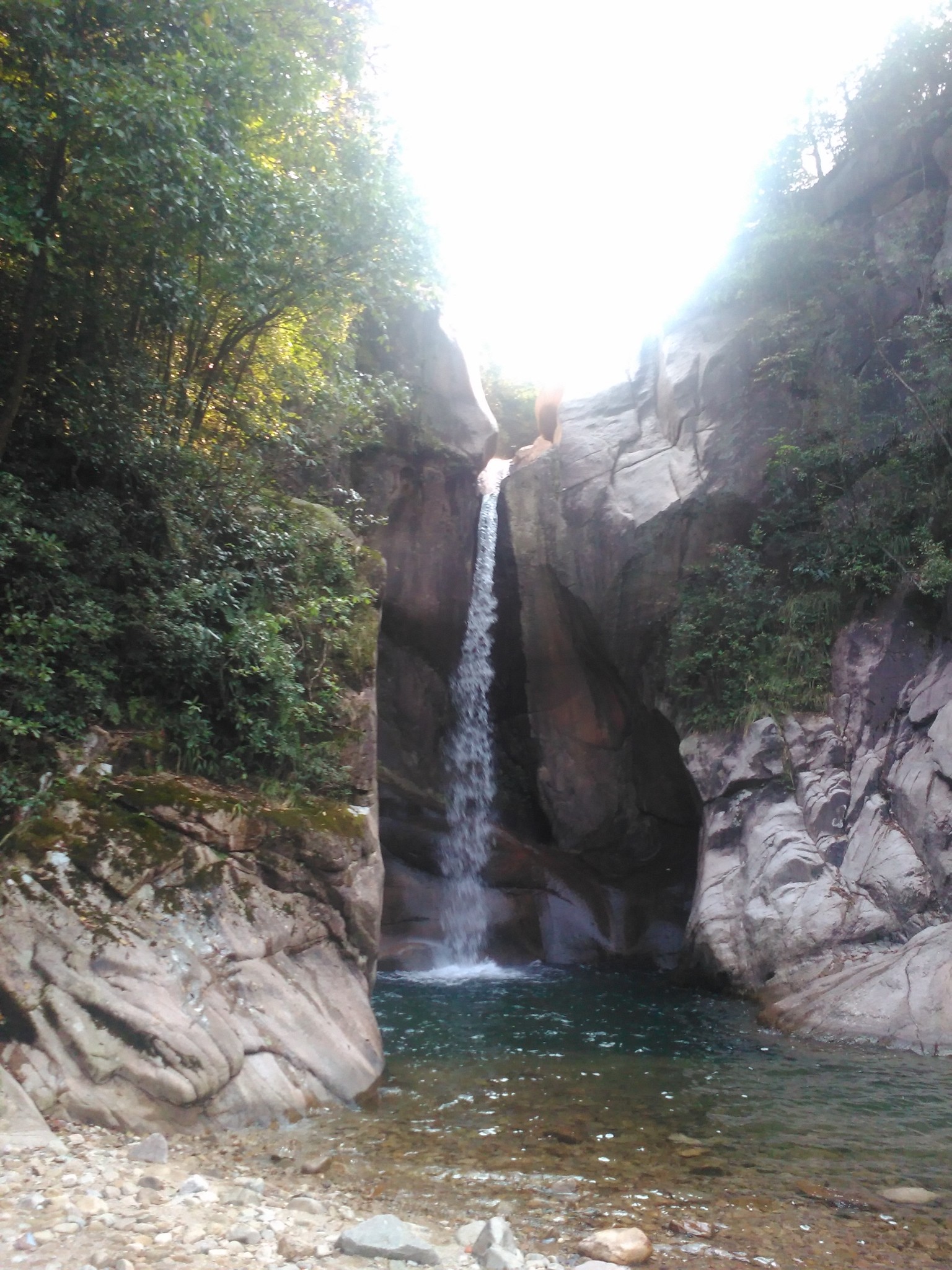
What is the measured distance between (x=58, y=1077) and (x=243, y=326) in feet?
27.4

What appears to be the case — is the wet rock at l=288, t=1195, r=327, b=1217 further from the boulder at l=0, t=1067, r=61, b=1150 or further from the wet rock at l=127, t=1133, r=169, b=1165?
the boulder at l=0, t=1067, r=61, b=1150

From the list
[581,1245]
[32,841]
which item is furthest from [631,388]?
[581,1245]

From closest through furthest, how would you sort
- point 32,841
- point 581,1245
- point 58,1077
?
point 581,1245, point 58,1077, point 32,841

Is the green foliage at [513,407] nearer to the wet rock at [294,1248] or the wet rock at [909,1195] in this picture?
the wet rock at [909,1195]

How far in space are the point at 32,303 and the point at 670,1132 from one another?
8189mm

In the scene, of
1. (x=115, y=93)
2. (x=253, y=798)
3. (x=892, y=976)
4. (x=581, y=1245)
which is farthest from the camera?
(x=892, y=976)

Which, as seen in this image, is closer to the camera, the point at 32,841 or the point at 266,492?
the point at 32,841

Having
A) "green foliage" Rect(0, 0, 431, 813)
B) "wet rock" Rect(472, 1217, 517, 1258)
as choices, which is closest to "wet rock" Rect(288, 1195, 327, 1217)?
"wet rock" Rect(472, 1217, 517, 1258)

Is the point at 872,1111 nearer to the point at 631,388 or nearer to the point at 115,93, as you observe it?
the point at 115,93

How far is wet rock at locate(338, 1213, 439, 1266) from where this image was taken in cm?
403

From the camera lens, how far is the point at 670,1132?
6570 mm

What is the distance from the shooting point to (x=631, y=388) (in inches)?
774

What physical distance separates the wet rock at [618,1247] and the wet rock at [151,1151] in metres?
2.34

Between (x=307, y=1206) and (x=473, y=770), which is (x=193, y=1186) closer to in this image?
(x=307, y=1206)
